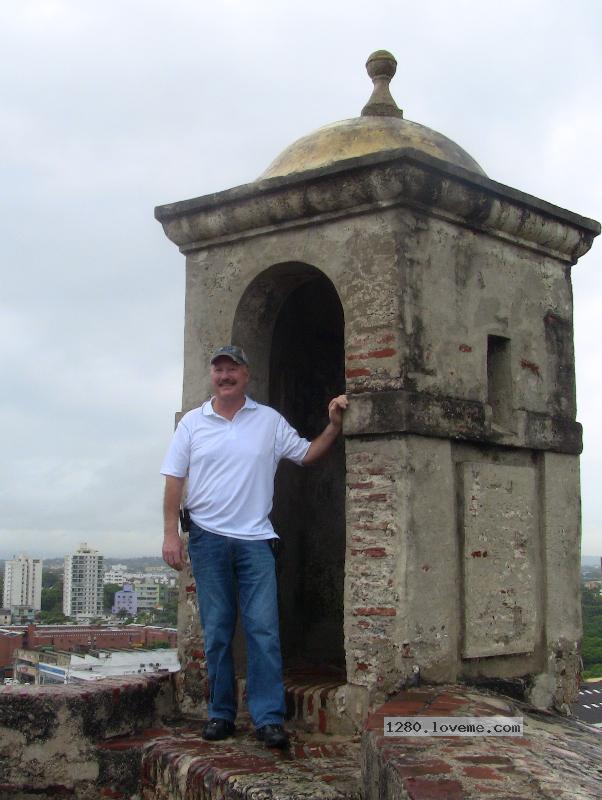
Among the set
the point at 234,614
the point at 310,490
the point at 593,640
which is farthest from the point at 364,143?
the point at 593,640

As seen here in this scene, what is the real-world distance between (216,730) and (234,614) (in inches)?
20.0

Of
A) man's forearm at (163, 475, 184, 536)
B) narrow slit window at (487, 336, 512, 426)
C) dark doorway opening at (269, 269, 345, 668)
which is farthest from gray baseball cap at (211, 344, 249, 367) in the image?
narrow slit window at (487, 336, 512, 426)

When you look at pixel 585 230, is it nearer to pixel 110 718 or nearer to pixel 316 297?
pixel 316 297

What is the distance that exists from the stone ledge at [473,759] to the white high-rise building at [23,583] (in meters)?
98.6

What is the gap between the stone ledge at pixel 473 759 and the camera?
285cm

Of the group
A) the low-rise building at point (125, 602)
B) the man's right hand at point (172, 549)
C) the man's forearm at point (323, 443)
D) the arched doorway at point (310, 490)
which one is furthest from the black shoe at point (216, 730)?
the low-rise building at point (125, 602)

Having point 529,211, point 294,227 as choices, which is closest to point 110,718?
point 294,227

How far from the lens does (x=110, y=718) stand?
15.1 feet

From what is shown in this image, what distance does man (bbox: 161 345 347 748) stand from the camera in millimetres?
4238

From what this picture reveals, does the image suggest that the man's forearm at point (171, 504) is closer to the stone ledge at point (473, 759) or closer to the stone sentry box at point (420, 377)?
the stone sentry box at point (420, 377)

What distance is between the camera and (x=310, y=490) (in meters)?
5.84

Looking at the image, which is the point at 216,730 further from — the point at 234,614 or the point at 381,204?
the point at 381,204

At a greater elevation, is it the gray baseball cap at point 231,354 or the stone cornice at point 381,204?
the stone cornice at point 381,204

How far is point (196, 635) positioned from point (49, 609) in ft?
348
